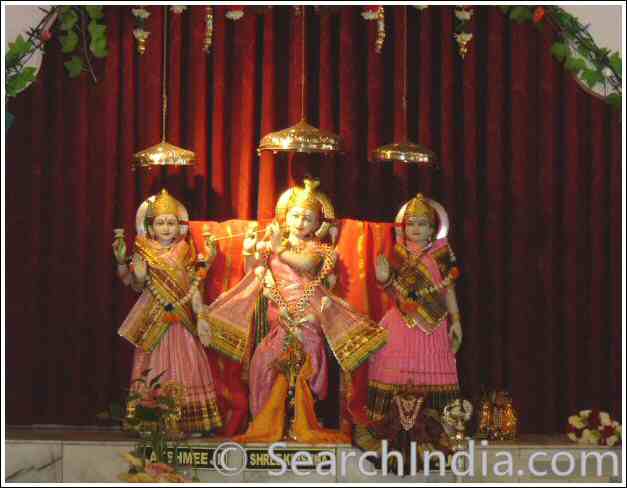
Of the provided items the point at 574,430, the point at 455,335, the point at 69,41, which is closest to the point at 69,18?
the point at 69,41

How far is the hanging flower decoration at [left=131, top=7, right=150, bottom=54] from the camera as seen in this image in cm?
951

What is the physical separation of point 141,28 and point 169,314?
1751 mm

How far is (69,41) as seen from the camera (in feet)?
31.9

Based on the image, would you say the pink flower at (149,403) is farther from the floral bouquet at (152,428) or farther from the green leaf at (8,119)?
the green leaf at (8,119)

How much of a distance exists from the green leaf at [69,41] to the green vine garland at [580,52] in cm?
262

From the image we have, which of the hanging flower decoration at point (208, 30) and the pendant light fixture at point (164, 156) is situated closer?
the pendant light fixture at point (164, 156)

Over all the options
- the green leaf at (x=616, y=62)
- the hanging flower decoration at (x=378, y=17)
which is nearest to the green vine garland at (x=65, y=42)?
the hanging flower decoration at (x=378, y=17)

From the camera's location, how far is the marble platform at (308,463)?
891 cm

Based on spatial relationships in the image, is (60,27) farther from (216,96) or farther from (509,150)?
(509,150)

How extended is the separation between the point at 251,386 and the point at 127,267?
1.00 metres

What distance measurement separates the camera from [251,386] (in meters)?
9.25

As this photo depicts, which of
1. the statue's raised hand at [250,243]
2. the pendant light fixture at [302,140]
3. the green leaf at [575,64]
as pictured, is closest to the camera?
the pendant light fixture at [302,140]

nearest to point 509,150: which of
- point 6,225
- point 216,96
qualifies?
point 216,96

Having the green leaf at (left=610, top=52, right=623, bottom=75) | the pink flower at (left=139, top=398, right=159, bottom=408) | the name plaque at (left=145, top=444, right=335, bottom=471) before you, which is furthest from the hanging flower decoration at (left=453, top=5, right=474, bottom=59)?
the pink flower at (left=139, top=398, right=159, bottom=408)
